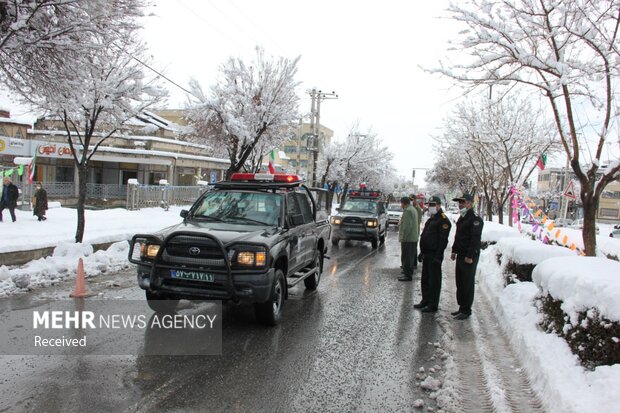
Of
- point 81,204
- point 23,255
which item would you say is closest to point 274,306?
point 23,255

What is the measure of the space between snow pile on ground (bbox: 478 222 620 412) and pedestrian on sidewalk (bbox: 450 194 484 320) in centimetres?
58

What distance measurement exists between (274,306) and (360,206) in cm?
1218

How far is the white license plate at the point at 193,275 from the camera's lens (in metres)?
5.73

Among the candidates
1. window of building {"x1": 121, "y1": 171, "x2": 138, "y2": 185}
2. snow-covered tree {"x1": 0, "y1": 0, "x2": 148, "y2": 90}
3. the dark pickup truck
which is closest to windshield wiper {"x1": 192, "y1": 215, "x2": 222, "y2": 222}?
the dark pickup truck

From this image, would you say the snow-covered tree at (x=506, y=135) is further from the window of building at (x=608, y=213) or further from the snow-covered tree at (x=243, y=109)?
the window of building at (x=608, y=213)

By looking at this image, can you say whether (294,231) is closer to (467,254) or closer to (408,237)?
(467,254)

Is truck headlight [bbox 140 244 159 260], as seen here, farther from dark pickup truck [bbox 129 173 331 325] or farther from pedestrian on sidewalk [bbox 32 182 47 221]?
pedestrian on sidewalk [bbox 32 182 47 221]

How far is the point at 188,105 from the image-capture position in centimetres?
1856

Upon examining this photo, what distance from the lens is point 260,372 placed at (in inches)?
188

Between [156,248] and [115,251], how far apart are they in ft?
20.2

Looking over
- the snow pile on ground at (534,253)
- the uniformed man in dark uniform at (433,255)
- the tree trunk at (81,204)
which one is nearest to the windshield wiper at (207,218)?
the uniformed man in dark uniform at (433,255)

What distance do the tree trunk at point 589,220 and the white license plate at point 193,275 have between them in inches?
238

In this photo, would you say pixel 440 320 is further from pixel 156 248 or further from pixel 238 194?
pixel 156 248

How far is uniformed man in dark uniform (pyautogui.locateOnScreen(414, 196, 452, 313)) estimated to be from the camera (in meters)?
7.86
